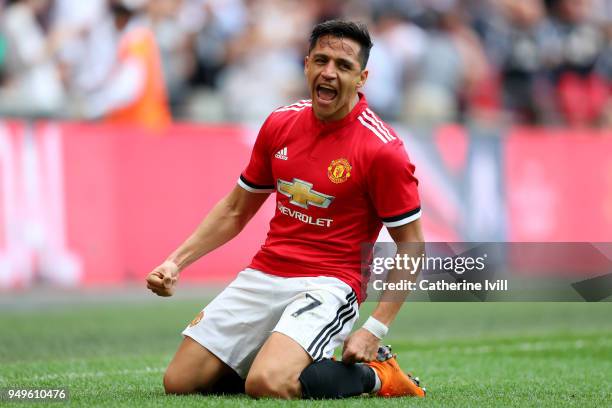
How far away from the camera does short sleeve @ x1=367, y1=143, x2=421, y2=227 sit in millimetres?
6660

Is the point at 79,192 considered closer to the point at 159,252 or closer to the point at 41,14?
the point at 159,252

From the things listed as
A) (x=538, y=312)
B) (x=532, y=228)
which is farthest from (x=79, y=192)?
(x=532, y=228)

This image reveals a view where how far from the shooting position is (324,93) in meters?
6.84

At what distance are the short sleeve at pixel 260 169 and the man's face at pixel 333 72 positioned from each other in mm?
450

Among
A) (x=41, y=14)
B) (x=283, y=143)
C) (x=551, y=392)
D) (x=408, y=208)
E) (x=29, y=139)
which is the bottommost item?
(x=551, y=392)

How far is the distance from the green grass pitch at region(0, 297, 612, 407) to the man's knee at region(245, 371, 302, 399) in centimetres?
11

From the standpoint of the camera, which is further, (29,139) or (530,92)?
(530,92)

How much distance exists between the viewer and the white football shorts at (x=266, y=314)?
672 cm

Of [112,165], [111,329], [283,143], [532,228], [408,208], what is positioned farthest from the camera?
[532,228]

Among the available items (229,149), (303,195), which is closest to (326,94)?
Answer: (303,195)

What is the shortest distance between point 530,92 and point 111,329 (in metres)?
10.0

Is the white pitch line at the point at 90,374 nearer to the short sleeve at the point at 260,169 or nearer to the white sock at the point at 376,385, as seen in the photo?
the short sleeve at the point at 260,169

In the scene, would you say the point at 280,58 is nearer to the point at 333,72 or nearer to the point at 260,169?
the point at 260,169

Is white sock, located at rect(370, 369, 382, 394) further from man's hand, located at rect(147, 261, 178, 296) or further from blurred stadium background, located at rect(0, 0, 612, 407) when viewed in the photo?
blurred stadium background, located at rect(0, 0, 612, 407)
